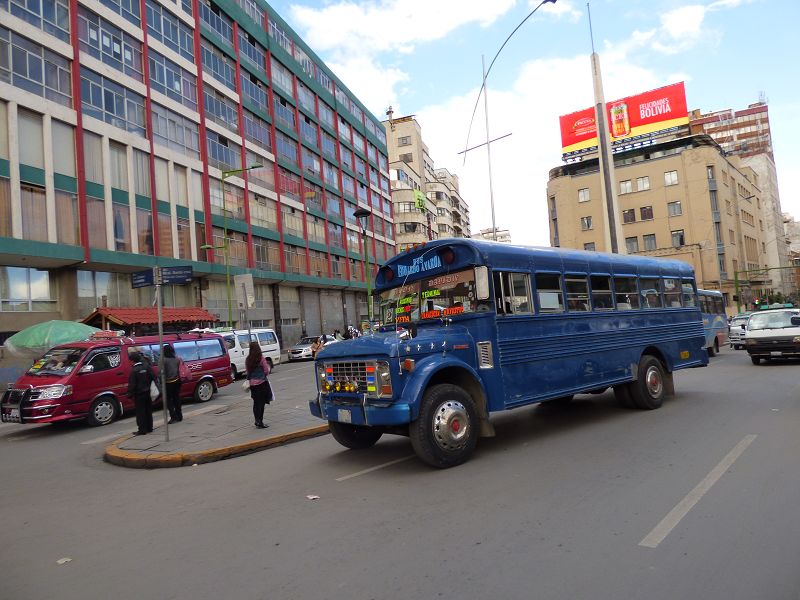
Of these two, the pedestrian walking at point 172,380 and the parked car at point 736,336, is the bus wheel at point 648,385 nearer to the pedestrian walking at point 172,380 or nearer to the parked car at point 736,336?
the pedestrian walking at point 172,380

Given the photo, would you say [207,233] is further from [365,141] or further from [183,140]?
[365,141]

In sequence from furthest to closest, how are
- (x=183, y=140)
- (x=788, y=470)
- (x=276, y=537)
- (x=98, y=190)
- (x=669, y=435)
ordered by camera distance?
(x=183, y=140) → (x=98, y=190) → (x=669, y=435) → (x=788, y=470) → (x=276, y=537)

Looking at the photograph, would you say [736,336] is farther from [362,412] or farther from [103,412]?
[103,412]

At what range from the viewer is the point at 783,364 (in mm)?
15922

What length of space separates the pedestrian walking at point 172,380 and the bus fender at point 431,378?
21.8 feet

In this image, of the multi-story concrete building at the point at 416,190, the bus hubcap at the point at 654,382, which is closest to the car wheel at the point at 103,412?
the bus hubcap at the point at 654,382

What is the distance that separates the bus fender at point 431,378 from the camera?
6.07m

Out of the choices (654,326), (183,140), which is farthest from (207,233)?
(654,326)

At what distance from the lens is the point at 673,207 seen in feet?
194

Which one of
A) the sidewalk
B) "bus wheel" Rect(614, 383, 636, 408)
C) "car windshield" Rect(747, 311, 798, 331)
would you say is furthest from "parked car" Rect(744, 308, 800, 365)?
the sidewalk

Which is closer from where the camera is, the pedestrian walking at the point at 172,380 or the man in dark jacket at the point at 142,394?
the man in dark jacket at the point at 142,394

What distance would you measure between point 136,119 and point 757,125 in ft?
385

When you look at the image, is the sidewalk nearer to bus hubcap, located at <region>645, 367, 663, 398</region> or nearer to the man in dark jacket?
the man in dark jacket

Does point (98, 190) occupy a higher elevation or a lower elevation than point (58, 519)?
higher
